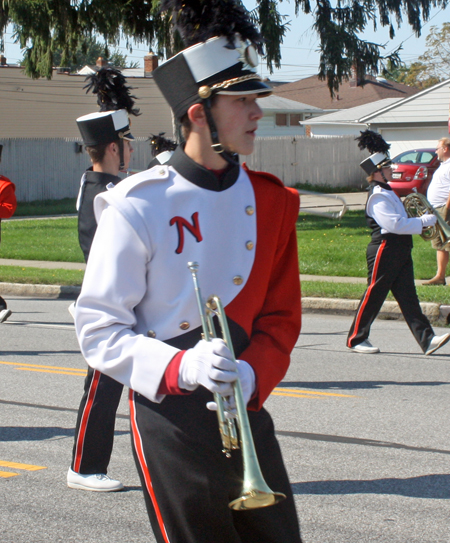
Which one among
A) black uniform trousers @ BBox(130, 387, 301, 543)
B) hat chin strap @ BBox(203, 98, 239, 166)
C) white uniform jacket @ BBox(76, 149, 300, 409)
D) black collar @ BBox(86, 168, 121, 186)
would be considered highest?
hat chin strap @ BBox(203, 98, 239, 166)

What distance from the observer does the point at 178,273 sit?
2396 mm

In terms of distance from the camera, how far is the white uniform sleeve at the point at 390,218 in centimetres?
821

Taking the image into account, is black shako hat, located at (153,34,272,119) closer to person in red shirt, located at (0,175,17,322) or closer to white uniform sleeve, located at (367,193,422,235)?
white uniform sleeve, located at (367,193,422,235)

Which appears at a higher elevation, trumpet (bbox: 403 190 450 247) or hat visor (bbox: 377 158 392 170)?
hat visor (bbox: 377 158 392 170)

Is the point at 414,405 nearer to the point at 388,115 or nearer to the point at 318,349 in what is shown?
the point at 318,349

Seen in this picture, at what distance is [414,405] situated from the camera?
6426 mm

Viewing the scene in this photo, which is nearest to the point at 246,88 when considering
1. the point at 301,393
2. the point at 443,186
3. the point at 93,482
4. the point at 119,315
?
the point at 119,315

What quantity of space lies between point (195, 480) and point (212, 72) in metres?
1.17

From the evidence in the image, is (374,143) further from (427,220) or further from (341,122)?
(341,122)

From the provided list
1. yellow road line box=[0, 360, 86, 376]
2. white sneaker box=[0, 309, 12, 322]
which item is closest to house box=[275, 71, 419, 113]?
white sneaker box=[0, 309, 12, 322]

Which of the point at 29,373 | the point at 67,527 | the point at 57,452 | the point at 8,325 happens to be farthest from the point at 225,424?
the point at 8,325

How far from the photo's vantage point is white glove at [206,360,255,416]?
7.21ft

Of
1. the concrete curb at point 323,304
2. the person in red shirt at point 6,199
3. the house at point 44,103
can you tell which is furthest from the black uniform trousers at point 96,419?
the house at point 44,103

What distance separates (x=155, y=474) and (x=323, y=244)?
50.1ft
